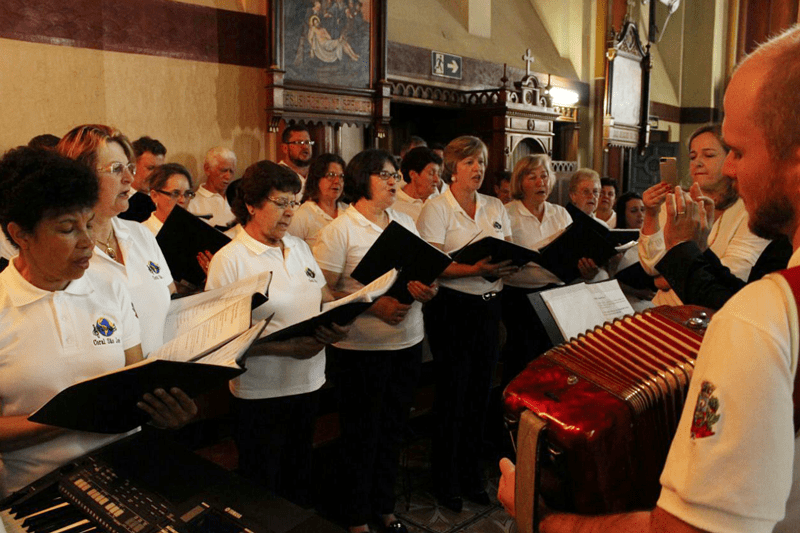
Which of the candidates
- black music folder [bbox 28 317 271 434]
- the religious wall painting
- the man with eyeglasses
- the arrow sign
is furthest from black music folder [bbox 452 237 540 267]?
the arrow sign

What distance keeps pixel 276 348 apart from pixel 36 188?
95 cm

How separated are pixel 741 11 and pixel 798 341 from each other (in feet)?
46.0

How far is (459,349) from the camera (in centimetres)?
327

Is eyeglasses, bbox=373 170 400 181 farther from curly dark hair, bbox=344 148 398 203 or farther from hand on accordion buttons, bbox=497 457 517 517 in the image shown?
hand on accordion buttons, bbox=497 457 517 517

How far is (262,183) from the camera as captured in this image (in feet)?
8.23

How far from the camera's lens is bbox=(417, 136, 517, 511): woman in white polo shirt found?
128 inches

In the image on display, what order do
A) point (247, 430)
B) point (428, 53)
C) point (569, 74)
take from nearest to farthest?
point (247, 430)
point (428, 53)
point (569, 74)

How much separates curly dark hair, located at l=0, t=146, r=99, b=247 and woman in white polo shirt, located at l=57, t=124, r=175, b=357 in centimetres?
30

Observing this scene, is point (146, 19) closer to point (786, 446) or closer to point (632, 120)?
point (786, 446)

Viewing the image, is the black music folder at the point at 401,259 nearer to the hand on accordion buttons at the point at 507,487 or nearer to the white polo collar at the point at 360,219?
the white polo collar at the point at 360,219

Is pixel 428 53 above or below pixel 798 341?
above

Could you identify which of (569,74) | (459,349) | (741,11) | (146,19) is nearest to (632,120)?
(569,74)

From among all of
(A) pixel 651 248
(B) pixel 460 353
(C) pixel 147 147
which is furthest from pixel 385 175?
(C) pixel 147 147

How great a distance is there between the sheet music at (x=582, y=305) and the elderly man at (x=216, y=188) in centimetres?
331
